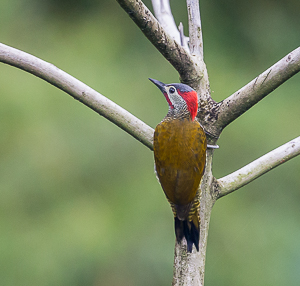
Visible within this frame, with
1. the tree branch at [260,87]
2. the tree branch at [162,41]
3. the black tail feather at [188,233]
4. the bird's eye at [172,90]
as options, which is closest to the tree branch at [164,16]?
the bird's eye at [172,90]

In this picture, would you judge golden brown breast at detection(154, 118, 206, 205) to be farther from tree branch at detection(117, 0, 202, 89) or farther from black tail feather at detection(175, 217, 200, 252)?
tree branch at detection(117, 0, 202, 89)

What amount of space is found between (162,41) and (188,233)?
1.91ft

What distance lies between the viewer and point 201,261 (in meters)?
1.24

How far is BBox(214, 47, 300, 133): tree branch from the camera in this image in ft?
3.48

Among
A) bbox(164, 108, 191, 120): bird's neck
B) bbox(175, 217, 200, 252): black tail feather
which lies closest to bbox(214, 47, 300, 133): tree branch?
bbox(164, 108, 191, 120): bird's neck

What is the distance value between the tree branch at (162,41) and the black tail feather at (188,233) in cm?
44

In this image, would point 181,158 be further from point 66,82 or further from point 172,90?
point 66,82

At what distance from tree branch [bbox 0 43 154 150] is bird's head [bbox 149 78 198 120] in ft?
0.76

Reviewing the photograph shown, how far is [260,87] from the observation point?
1.12 meters

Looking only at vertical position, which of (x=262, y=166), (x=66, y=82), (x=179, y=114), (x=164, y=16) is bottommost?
(x=262, y=166)

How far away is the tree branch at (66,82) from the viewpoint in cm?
115

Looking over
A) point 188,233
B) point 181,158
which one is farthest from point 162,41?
point 188,233

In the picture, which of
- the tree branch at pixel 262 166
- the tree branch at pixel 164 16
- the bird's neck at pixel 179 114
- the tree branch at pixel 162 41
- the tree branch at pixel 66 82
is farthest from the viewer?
the tree branch at pixel 164 16

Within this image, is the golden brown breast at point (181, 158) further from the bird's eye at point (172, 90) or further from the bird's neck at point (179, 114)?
the bird's eye at point (172, 90)
